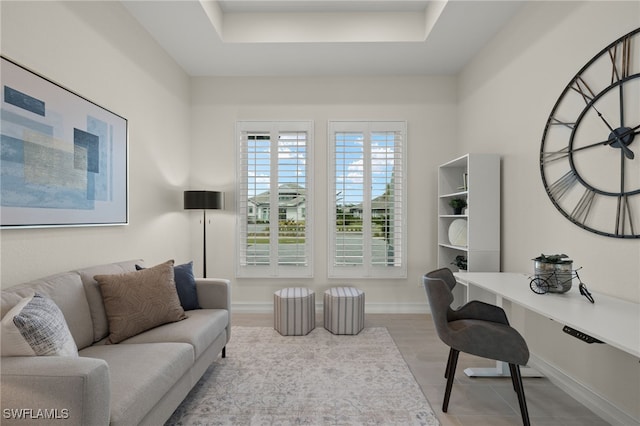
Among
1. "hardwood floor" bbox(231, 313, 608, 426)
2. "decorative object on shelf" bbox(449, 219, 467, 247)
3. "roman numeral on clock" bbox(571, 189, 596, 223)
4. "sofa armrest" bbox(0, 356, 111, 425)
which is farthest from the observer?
"decorative object on shelf" bbox(449, 219, 467, 247)

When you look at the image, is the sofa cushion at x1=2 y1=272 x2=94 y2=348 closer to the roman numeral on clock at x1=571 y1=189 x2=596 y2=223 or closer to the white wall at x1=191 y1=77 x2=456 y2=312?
the white wall at x1=191 y1=77 x2=456 y2=312

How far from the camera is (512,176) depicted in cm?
286

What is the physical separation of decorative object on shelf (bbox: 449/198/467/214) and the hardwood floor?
1.44m

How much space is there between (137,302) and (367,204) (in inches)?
108

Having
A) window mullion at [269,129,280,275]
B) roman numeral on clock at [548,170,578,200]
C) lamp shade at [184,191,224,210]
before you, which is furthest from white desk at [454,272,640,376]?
lamp shade at [184,191,224,210]

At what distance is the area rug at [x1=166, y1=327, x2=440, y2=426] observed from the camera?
1.94 meters

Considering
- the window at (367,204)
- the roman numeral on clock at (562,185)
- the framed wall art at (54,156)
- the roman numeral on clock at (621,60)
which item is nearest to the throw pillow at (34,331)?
the framed wall art at (54,156)

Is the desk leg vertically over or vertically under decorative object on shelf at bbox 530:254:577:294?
Result: under


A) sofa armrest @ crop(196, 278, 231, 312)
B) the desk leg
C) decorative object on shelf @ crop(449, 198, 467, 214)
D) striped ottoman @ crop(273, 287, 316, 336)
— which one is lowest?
the desk leg

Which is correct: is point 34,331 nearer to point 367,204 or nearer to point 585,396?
point 585,396

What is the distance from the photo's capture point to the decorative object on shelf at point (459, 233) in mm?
3221

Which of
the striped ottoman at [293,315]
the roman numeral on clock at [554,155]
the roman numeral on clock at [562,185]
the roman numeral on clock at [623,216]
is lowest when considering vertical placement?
the striped ottoman at [293,315]

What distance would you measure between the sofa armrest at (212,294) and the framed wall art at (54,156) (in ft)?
2.85

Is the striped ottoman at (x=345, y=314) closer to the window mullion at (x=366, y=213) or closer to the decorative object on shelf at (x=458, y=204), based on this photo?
the window mullion at (x=366, y=213)
